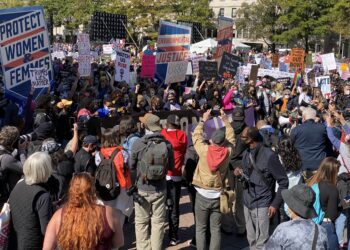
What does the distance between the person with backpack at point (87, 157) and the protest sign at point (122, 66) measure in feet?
23.4

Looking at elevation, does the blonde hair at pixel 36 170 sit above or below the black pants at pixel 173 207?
above

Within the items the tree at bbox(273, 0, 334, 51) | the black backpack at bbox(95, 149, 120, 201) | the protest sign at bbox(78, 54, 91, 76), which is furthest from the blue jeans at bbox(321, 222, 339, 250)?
the tree at bbox(273, 0, 334, 51)

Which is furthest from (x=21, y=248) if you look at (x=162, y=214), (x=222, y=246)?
(x=222, y=246)

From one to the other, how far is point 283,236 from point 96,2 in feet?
204

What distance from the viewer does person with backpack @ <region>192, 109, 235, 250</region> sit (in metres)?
5.41

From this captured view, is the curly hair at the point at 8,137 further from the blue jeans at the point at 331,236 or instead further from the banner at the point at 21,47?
the banner at the point at 21,47

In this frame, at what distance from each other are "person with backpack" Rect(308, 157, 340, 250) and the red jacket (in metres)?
1.82

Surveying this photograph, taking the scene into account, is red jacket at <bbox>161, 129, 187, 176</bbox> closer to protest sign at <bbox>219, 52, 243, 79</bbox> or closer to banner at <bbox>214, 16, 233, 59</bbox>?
protest sign at <bbox>219, 52, 243, 79</bbox>

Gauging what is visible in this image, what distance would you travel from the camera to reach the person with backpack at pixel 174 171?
616 centimetres

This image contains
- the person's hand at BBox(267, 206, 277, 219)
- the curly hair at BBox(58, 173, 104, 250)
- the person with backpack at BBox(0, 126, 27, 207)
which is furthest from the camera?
the person's hand at BBox(267, 206, 277, 219)

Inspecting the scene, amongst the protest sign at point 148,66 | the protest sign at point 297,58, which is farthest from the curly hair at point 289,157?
the protest sign at point 297,58

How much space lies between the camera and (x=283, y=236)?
324 centimetres

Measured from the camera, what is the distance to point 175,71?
12445 millimetres

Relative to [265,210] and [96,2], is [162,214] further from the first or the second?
[96,2]
